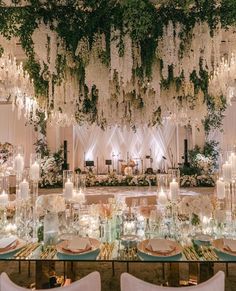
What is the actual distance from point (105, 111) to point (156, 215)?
3563 millimetres

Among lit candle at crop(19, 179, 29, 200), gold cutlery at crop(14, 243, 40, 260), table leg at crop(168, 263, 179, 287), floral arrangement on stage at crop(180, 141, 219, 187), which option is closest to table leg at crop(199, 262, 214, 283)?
table leg at crop(168, 263, 179, 287)

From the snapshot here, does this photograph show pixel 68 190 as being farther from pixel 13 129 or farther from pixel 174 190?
pixel 13 129

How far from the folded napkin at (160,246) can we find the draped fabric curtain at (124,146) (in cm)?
897

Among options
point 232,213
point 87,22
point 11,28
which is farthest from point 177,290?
point 11,28

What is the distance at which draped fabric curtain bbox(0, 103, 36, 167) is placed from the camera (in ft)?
34.7

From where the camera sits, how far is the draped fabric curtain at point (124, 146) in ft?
36.3

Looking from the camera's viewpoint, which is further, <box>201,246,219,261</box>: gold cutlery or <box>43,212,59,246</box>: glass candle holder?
<box>43,212,59,246</box>: glass candle holder

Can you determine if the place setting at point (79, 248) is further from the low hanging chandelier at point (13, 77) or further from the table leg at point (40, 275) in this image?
the low hanging chandelier at point (13, 77)

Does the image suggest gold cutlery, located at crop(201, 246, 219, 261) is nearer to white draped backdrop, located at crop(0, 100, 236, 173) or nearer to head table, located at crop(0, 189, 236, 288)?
head table, located at crop(0, 189, 236, 288)

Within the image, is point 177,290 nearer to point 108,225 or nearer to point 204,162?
point 108,225

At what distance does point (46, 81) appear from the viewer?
4.68m

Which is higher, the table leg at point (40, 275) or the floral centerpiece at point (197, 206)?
the floral centerpiece at point (197, 206)

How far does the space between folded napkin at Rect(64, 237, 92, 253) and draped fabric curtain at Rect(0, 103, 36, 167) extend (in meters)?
9.12

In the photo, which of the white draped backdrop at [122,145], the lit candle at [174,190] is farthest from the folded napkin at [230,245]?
the white draped backdrop at [122,145]
